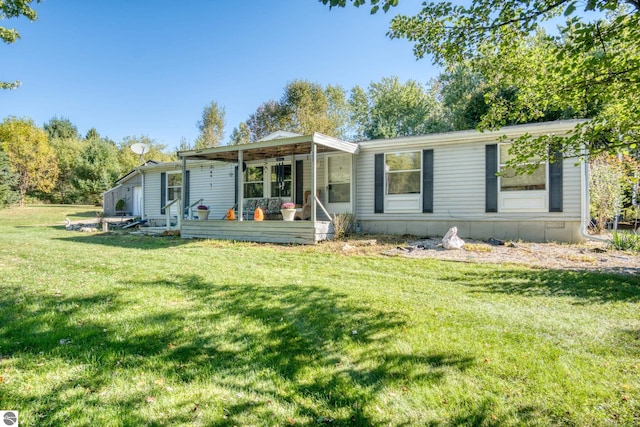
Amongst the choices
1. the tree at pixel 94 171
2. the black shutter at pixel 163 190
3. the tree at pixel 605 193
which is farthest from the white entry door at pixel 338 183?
the tree at pixel 94 171

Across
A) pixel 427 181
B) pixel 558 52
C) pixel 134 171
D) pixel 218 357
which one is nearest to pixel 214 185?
pixel 427 181

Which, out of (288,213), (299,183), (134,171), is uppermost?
(134,171)

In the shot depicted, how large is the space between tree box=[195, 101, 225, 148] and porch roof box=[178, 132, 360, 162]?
20729 mm

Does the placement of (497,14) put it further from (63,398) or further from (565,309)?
(63,398)

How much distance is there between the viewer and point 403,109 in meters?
27.5

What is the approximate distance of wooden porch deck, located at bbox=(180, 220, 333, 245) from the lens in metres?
9.12

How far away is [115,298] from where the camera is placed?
405 cm

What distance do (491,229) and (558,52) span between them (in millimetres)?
6838

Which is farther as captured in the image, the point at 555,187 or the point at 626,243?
the point at 555,187

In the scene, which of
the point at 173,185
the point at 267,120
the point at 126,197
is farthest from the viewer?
the point at 267,120

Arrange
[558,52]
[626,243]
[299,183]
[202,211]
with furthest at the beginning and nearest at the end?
[299,183], [202,211], [626,243], [558,52]

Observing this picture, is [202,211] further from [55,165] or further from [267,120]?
[55,165]

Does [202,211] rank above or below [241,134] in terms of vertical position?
below

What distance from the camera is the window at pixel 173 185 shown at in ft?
50.6
